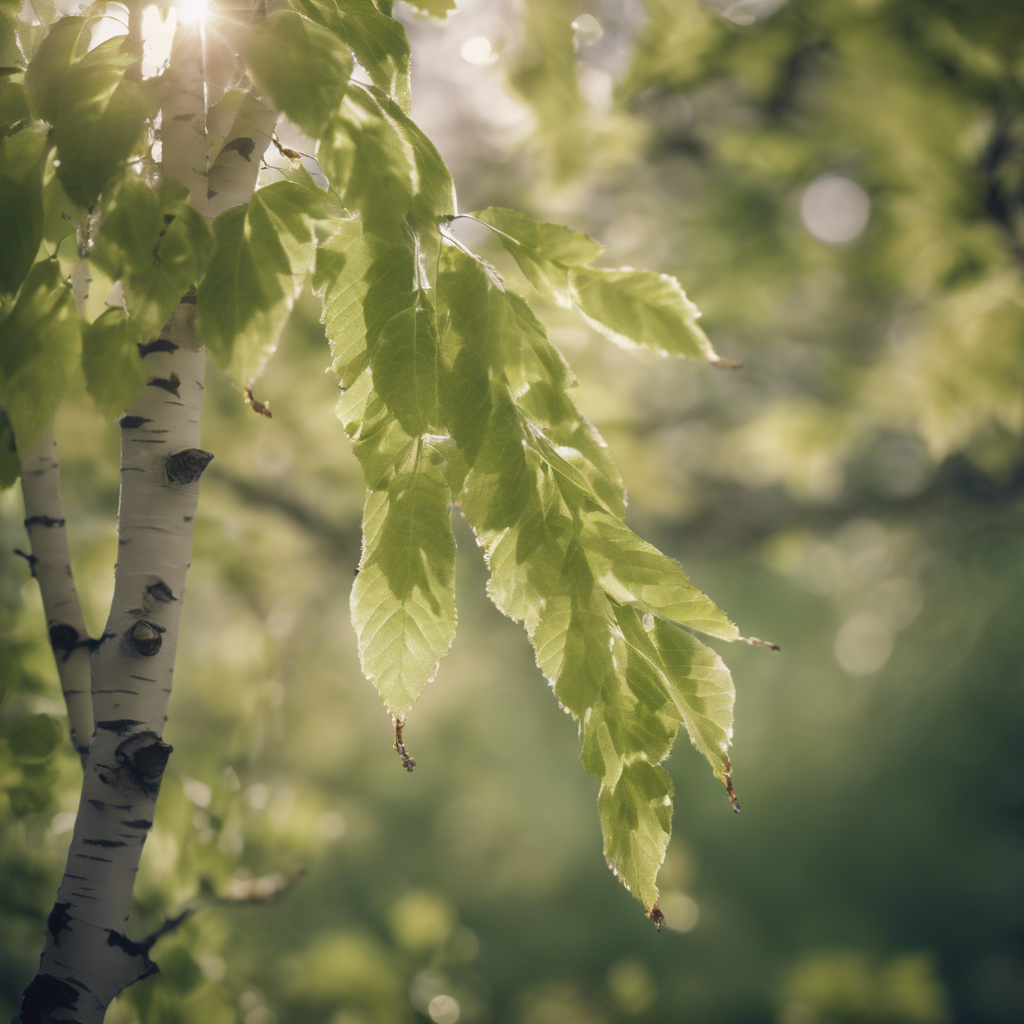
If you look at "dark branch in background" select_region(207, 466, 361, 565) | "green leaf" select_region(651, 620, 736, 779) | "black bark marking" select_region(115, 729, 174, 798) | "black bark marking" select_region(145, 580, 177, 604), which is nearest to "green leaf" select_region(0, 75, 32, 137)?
"black bark marking" select_region(145, 580, 177, 604)

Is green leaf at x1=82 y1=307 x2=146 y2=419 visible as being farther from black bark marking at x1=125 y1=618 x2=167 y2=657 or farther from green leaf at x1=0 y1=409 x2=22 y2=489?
green leaf at x1=0 y1=409 x2=22 y2=489

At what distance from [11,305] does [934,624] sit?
403 centimetres

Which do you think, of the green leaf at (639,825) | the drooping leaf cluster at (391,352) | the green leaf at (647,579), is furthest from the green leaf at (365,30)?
the green leaf at (639,825)

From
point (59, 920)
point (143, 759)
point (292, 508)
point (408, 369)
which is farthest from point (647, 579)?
point (292, 508)

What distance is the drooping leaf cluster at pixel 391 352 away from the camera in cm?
38

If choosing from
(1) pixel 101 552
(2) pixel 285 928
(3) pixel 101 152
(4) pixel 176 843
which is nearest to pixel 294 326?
(1) pixel 101 552

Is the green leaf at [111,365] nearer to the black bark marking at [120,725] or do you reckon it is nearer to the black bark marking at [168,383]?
the black bark marking at [168,383]

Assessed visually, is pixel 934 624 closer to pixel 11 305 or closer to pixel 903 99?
pixel 903 99

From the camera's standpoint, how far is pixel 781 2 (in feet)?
5.48

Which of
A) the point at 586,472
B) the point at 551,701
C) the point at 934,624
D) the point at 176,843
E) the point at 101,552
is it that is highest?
the point at 586,472

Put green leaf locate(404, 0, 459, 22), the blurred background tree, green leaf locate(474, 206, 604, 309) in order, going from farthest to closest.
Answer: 1. the blurred background tree
2. green leaf locate(404, 0, 459, 22)
3. green leaf locate(474, 206, 604, 309)

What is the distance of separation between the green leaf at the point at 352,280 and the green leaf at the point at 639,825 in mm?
304

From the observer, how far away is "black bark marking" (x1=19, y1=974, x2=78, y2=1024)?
1.56 feet

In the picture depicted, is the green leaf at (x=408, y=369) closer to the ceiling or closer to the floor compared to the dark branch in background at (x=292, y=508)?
closer to the ceiling
